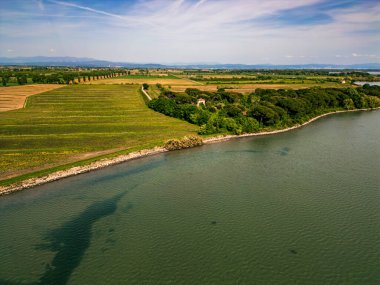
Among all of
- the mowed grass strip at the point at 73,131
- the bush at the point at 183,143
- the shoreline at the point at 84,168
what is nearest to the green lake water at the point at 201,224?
the shoreline at the point at 84,168

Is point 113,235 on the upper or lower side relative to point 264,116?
lower

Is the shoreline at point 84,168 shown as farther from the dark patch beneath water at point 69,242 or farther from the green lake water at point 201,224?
the dark patch beneath water at point 69,242

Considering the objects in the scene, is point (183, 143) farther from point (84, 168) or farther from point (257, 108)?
point (257, 108)

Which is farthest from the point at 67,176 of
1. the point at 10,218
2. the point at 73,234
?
the point at 73,234

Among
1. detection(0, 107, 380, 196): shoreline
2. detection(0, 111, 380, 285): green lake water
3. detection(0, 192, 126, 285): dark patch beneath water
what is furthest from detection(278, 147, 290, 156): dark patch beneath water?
detection(0, 192, 126, 285): dark patch beneath water

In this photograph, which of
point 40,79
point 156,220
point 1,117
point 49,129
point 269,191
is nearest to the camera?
point 156,220

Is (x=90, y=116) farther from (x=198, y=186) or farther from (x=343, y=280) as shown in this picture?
(x=343, y=280)
